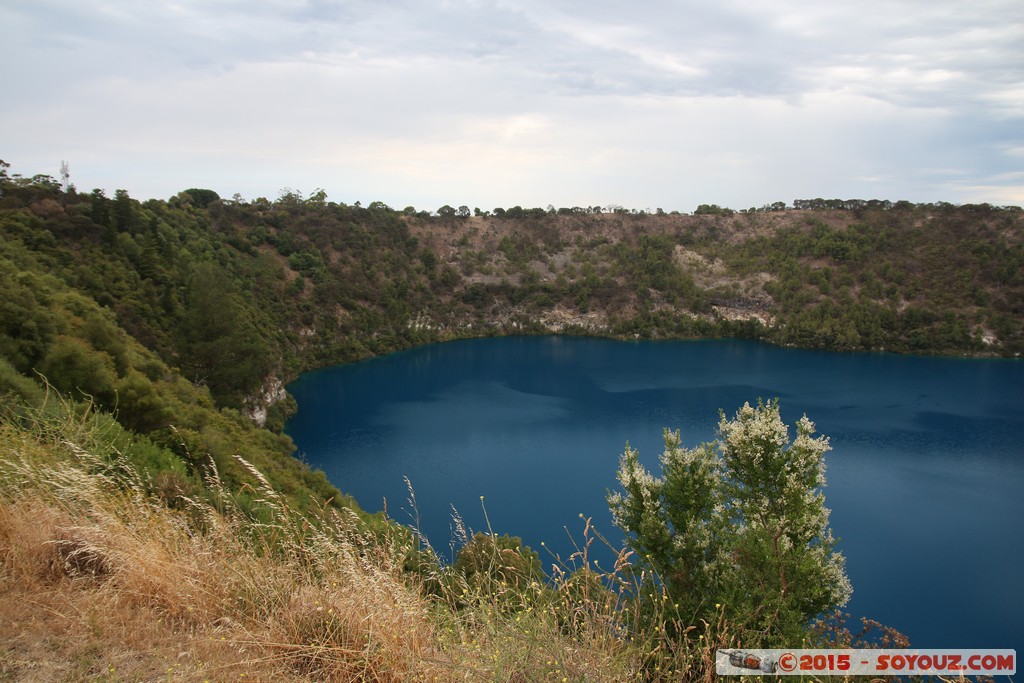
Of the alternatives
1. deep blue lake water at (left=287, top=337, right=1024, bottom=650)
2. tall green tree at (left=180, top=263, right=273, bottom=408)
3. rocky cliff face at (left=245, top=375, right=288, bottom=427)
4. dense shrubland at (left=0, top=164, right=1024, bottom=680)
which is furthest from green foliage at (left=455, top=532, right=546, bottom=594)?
rocky cliff face at (left=245, top=375, right=288, bottom=427)

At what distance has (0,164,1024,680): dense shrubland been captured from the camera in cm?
318

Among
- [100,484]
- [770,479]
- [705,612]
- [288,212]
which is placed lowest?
[705,612]

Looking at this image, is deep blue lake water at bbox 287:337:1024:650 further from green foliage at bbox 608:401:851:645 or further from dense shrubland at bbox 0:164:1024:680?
green foliage at bbox 608:401:851:645

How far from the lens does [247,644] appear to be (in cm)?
290

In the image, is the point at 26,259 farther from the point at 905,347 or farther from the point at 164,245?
the point at 905,347

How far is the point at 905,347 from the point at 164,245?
6394 centimetres

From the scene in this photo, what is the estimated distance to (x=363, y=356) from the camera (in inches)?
2085

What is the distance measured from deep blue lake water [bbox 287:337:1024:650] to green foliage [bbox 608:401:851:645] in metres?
8.08

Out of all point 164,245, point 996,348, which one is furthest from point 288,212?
point 996,348

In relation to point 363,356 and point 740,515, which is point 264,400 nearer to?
point 363,356

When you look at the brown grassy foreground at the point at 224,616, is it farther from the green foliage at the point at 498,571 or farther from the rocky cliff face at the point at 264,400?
the rocky cliff face at the point at 264,400

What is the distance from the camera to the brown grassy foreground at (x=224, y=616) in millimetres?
2791

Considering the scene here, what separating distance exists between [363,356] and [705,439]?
32.0 metres

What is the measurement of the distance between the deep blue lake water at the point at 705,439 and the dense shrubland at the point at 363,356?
4.78 m
